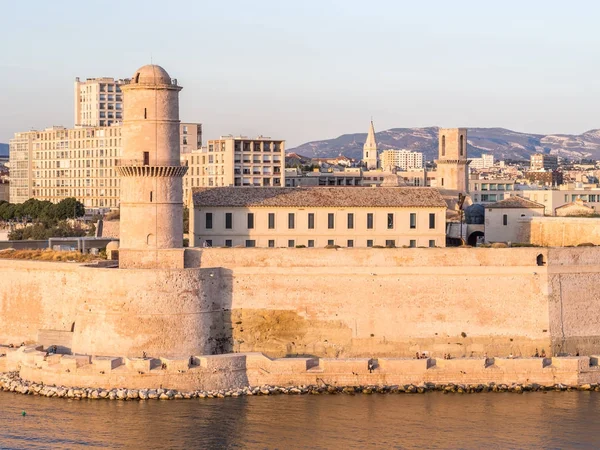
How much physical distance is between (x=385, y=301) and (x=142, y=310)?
8.02 meters

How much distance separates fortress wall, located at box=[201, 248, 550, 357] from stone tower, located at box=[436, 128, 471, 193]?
87.0 feet

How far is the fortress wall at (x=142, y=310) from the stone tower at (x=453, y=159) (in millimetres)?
30120

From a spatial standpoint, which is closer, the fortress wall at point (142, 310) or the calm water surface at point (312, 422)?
the calm water surface at point (312, 422)

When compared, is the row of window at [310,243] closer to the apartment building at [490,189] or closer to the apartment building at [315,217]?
the apartment building at [315,217]

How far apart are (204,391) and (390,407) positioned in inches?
222

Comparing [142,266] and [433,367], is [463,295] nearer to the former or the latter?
[433,367]

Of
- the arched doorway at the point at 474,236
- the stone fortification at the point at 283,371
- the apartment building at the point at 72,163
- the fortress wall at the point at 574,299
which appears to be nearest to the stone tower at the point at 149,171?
the stone fortification at the point at 283,371

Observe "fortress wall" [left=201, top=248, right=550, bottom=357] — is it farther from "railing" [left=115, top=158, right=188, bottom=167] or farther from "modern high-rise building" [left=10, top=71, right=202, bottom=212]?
"modern high-rise building" [left=10, top=71, right=202, bottom=212]

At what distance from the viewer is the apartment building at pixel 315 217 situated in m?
48.7

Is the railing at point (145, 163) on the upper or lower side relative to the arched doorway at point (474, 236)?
upper

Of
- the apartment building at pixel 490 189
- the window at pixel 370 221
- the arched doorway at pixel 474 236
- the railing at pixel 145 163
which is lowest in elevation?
the arched doorway at pixel 474 236

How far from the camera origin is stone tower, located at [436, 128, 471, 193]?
69125 millimetres

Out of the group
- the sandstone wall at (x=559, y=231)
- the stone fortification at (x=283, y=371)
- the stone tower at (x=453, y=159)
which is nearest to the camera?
the stone fortification at (x=283, y=371)

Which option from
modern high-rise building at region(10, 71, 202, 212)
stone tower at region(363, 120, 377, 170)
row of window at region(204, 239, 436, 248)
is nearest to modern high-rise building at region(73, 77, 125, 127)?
modern high-rise building at region(10, 71, 202, 212)
